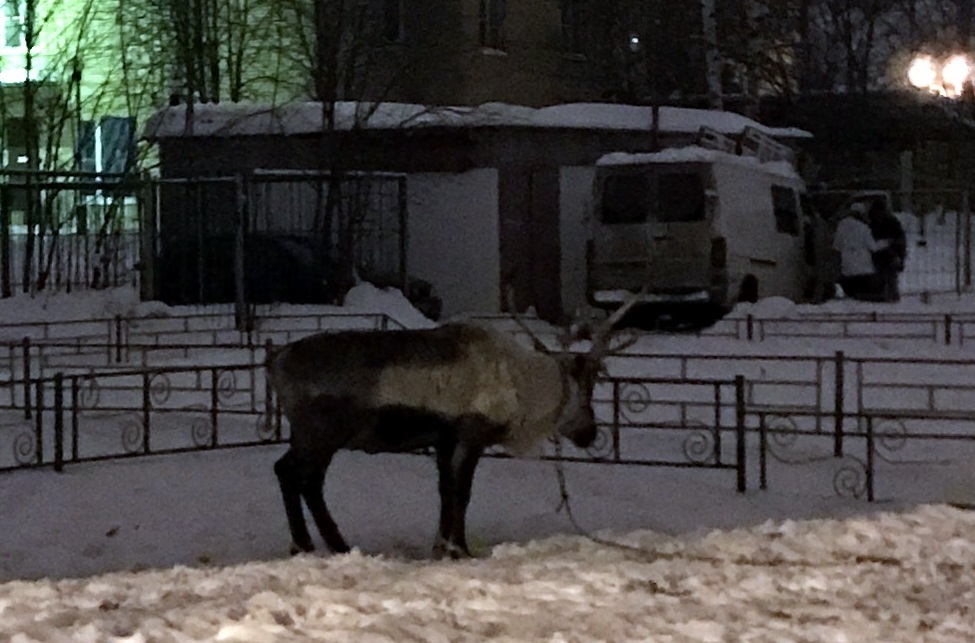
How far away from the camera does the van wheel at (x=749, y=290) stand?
19609 millimetres

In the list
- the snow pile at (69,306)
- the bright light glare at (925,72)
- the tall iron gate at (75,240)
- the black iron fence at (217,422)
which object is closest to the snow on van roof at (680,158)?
the bright light glare at (925,72)

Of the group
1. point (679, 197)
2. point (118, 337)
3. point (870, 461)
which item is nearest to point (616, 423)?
point (870, 461)

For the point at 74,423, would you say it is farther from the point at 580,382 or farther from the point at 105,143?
the point at 105,143

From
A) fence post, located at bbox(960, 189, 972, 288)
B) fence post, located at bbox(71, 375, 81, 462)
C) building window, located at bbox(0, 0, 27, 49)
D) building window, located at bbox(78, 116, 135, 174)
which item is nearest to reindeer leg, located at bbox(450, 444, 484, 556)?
fence post, located at bbox(71, 375, 81, 462)

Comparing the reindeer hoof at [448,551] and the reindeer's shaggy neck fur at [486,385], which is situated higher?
the reindeer's shaggy neck fur at [486,385]

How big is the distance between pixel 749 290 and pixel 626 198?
5.96ft

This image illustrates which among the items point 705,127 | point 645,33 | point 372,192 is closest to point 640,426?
point 372,192

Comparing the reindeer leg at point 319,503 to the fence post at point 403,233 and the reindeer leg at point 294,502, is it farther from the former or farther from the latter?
→ the fence post at point 403,233

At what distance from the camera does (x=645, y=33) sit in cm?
3447

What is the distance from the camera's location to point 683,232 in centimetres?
1928

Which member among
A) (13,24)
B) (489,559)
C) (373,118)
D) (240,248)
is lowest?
(489,559)

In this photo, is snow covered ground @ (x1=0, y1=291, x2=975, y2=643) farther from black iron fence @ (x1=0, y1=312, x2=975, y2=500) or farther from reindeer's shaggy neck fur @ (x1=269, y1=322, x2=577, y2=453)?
reindeer's shaggy neck fur @ (x1=269, y1=322, x2=577, y2=453)

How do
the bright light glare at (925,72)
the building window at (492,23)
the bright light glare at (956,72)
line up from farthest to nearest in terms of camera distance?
the building window at (492,23), the bright light glare at (925,72), the bright light glare at (956,72)

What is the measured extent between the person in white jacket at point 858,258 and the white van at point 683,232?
5.69 ft
